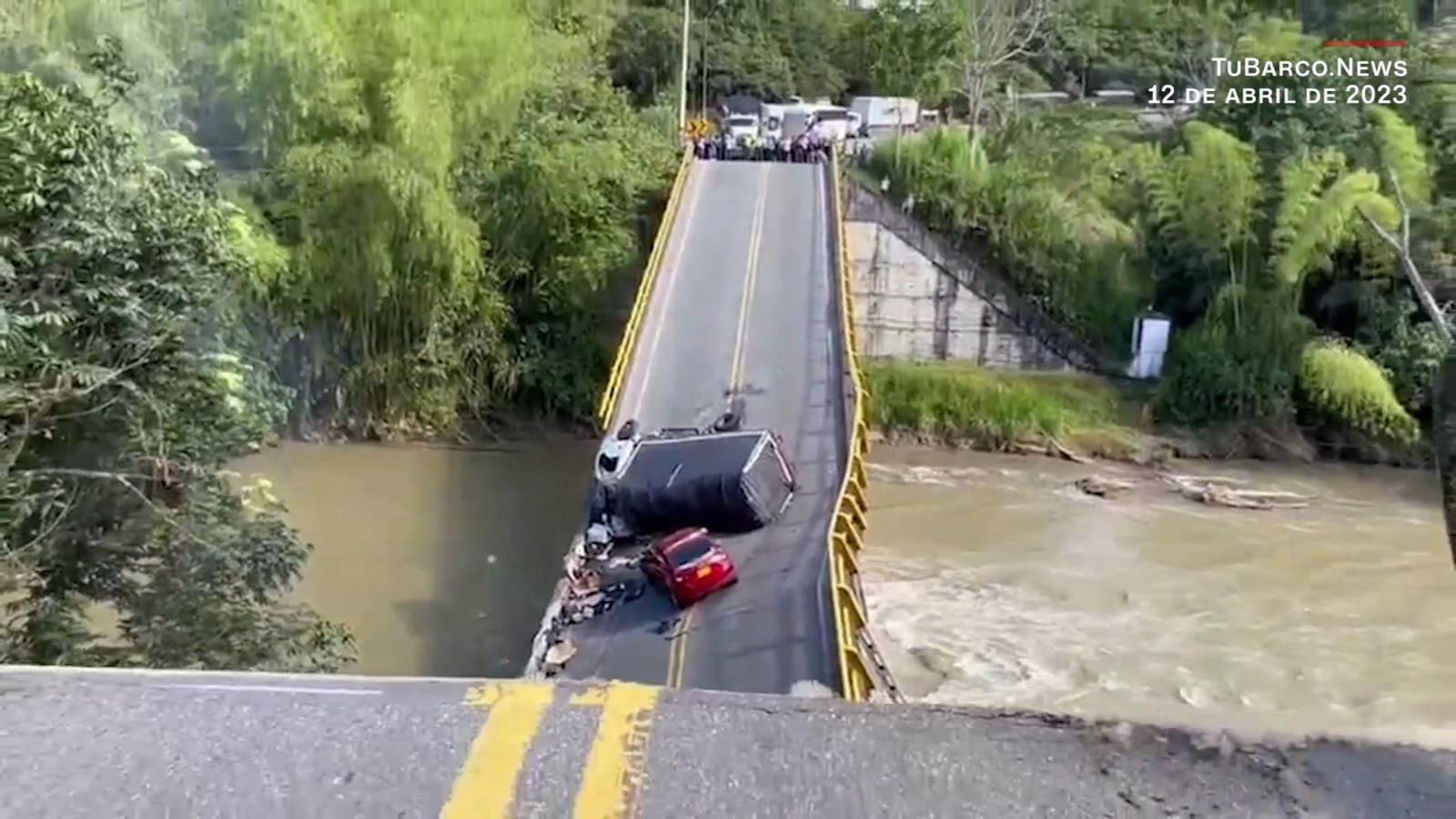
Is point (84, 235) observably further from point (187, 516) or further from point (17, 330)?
point (187, 516)

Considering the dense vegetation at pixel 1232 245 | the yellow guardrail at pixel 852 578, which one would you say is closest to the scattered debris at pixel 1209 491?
the dense vegetation at pixel 1232 245

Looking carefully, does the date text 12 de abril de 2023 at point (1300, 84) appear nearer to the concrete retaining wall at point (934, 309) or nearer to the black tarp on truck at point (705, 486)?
the concrete retaining wall at point (934, 309)

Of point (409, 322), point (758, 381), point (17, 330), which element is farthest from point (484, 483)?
point (17, 330)

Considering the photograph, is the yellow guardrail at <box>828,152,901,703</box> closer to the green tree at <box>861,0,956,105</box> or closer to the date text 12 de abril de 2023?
the date text 12 de abril de 2023

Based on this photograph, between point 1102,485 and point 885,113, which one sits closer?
point 1102,485

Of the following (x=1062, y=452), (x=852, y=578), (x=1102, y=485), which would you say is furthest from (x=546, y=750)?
(x=1062, y=452)

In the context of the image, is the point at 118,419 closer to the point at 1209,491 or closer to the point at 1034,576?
the point at 1034,576

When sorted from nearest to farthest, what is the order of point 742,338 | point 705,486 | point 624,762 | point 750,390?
point 624,762
point 705,486
point 750,390
point 742,338
